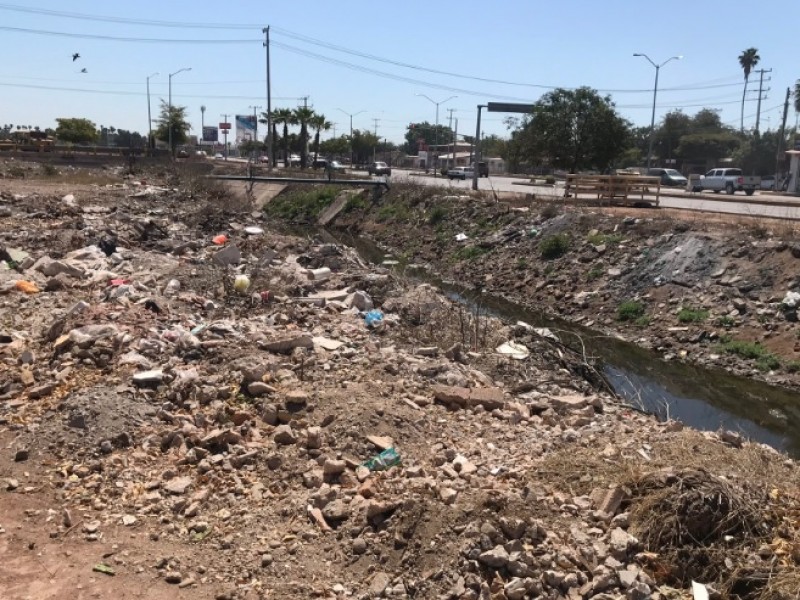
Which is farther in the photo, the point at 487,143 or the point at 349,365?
the point at 487,143

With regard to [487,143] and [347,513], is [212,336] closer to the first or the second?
[347,513]

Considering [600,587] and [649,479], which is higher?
[649,479]

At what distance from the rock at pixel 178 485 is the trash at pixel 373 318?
16.2 ft

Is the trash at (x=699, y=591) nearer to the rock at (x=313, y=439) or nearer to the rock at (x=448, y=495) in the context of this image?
the rock at (x=448, y=495)

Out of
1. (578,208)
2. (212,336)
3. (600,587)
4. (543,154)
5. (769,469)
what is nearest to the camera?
(600,587)

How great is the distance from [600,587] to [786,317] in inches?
478

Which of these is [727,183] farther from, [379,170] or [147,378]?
[147,378]

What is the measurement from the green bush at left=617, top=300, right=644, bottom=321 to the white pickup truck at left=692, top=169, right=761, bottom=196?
26.0m

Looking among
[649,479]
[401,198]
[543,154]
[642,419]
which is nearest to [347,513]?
[649,479]

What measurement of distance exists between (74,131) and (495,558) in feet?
270

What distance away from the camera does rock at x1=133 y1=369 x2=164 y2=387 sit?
7172mm

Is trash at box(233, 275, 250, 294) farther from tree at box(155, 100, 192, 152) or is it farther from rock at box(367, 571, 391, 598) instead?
tree at box(155, 100, 192, 152)

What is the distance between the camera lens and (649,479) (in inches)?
196

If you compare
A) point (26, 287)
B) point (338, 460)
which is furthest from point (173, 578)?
point (26, 287)
